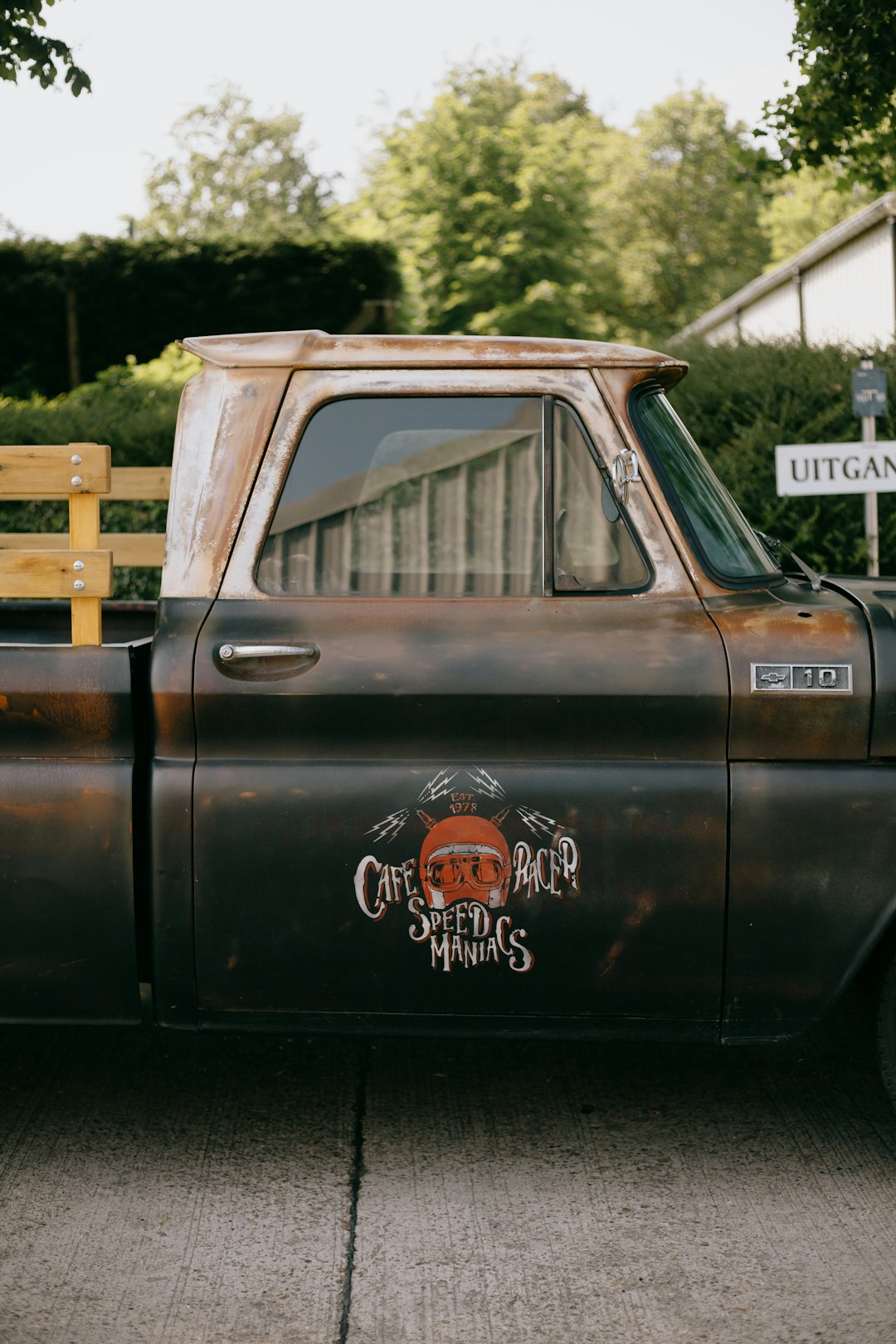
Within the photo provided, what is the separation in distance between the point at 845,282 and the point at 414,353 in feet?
81.0


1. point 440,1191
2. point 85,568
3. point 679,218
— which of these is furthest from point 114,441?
point 679,218

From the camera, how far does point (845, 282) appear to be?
25.5 m

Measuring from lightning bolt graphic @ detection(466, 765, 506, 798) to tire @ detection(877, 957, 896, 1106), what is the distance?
1.05 meters

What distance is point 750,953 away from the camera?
305 cm

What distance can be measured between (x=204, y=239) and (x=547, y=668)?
18.3m

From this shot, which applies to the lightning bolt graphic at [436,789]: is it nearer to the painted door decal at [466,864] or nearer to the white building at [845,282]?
the painted door decal at [466,864]

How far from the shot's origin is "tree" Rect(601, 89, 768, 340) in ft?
200

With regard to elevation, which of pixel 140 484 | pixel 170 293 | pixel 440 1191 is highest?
pixel 170 293

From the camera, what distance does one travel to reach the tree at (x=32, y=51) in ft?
24.7

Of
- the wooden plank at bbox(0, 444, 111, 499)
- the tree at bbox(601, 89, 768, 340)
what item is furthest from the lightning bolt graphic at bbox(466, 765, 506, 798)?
the tree at bbox(601, 89, 768, 340)

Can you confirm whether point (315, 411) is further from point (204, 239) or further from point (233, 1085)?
point (204, 239)

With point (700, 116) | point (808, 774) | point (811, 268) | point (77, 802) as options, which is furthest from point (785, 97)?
point (700, 116)

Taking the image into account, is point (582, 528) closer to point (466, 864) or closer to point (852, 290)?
point (466, 864)

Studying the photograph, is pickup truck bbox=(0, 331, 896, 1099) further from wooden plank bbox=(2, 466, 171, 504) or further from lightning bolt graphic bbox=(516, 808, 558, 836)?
wooden plank bbox=(2, 466, 171, 504)
